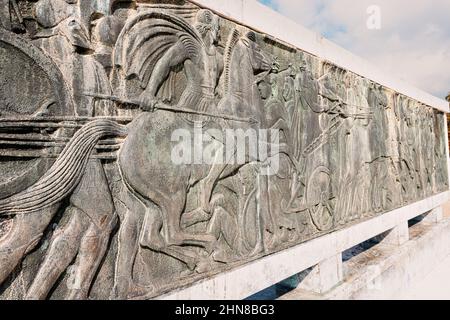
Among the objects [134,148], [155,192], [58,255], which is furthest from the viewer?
[155,192]

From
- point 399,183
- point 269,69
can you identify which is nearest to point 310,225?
point 269,69

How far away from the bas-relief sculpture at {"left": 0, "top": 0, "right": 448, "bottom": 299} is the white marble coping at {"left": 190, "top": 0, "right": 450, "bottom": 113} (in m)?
0.11

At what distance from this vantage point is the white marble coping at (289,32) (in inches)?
137

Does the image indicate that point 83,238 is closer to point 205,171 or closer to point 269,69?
point 205,171

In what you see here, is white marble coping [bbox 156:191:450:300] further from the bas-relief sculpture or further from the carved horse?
the carved horse

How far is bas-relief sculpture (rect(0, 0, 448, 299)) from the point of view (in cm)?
211

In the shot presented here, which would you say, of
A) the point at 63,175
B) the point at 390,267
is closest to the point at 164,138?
the point at 63,175

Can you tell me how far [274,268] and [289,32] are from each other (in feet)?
8.42

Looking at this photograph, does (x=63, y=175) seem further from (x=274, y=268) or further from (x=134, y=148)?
(x=274, y=268)

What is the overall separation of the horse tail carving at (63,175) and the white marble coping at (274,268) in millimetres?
1091

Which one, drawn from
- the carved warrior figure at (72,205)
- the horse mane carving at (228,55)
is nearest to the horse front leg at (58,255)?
the carved warrior figure at (72,205)

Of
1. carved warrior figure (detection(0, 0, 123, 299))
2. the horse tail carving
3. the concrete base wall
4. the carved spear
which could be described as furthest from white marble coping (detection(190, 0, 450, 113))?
the concrete base wall

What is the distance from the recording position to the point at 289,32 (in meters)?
4.24
